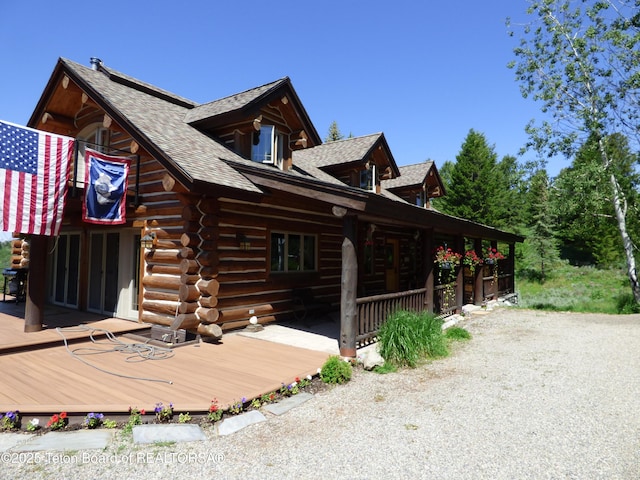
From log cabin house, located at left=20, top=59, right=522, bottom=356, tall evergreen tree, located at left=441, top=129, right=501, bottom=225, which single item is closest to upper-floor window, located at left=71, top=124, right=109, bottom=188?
log cabin house, located at left=20, top=59, right=522, bottom=356

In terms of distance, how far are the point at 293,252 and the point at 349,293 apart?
3.97 m

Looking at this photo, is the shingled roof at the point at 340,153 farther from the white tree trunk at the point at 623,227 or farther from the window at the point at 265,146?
the white tree trunk at the point at 623,227

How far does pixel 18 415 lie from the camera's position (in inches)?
169

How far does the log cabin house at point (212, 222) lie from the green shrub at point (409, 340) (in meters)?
0.49

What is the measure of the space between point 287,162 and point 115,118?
506cm

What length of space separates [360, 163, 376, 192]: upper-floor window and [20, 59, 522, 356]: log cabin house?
2.68 meters

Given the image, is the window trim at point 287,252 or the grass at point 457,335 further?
the window trim at point 287,252

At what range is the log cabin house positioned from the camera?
25.5 ft

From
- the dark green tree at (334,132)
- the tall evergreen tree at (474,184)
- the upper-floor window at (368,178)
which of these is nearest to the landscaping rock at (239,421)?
the upper-floor window at (368,178)

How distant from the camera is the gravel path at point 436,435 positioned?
356 centimetres

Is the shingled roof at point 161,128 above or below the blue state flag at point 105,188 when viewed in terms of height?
above

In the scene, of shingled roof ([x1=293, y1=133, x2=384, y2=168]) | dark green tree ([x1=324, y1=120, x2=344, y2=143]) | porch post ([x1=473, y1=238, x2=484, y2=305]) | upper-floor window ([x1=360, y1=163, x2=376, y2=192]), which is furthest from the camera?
dark green tree ([x1=324, y1=120, x2=344, y2=143])

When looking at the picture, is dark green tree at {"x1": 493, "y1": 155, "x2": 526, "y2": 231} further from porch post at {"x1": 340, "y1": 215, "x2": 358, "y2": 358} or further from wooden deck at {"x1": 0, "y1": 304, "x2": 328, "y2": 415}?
wooden deck at {"x1": 0, "y1": 304, "x2": 328, "y2": 415}

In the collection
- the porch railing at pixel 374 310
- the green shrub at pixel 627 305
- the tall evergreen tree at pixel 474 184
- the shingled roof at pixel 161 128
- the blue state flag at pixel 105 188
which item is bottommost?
the green shrub at pixel 627 305
